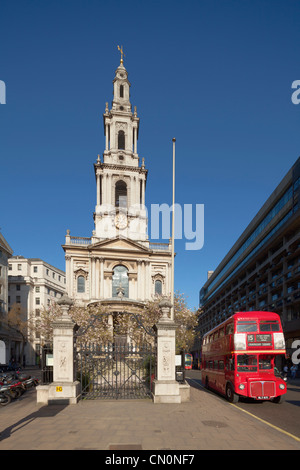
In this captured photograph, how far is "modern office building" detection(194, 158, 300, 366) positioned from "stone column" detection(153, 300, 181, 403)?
29269 millimetres

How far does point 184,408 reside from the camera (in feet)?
46.1

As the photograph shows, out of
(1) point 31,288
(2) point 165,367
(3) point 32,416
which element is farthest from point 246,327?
(1) point 31,288

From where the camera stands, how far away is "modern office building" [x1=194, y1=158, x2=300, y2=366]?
142ft

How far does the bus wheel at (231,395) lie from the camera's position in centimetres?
1680

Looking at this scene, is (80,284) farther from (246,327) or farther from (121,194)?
(246,327)

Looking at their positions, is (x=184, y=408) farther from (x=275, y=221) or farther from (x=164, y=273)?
(x=164, y=273)

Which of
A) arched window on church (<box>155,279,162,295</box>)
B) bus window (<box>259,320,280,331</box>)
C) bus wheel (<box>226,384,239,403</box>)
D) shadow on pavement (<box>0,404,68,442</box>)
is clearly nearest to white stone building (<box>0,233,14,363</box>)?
arched window on church (<box>155,279,162,295</box>)

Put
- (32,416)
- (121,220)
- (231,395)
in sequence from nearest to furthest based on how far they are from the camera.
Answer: (32,416) → (231,395) → (121,220)

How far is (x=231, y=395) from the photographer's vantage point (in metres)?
17.0

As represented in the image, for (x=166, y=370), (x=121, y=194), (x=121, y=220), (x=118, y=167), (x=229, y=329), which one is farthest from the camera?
(x=121, y=194)

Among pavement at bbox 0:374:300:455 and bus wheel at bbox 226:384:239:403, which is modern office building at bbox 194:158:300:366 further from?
pavement at bbox 0:374:300:455

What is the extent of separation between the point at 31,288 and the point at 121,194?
99.4ft
